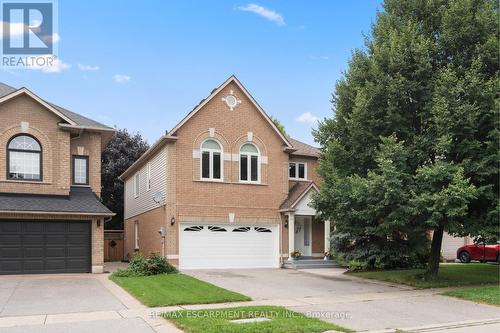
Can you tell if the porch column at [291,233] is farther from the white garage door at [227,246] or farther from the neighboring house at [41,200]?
the neighboring house at [41,200]

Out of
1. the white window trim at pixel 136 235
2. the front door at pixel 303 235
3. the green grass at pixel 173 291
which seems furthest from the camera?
the white window trim at pixel 136 235

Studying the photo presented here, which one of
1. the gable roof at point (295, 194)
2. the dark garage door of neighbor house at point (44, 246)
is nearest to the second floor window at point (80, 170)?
the dark garage door of neighbor house at point (44, 246)

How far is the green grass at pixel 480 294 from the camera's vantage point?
538 inches

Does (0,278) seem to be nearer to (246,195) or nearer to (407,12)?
(246,195)

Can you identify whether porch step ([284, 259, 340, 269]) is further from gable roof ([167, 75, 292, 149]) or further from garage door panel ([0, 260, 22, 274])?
garage door panel ([0, 260, 22, 274])

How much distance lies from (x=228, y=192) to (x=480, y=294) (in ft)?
39.3

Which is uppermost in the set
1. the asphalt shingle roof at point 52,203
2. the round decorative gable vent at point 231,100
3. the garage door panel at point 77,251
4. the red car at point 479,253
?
the round decorative gable vent at point 231,100

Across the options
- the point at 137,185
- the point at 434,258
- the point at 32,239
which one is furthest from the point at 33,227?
the point at 434,258

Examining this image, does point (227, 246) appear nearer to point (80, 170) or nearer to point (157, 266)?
point (157, 266)

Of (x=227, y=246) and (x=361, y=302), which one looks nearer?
(x=361, y=302)

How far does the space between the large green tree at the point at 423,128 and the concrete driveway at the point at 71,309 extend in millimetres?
7795

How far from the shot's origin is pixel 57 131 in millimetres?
21297

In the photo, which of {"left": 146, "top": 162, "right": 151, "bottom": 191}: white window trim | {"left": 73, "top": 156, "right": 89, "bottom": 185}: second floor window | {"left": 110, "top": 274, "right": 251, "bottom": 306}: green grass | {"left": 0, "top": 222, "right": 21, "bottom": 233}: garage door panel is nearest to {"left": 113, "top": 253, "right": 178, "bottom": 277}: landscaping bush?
{"left": 110, "top": 274, "right": 251, "bottom": 306}: green grass

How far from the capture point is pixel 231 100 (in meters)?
23.8
